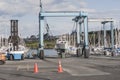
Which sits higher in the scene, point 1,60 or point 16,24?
point 16,24

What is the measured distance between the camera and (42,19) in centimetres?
6238

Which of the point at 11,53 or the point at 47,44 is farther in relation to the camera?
the point at 47,44

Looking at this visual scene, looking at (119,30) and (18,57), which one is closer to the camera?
(18,57)

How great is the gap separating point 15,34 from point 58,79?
55.1m

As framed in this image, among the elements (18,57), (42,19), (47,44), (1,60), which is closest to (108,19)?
(42,19)

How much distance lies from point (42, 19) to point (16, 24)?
15.7 meters

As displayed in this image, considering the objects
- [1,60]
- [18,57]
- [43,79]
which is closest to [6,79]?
[43,79]

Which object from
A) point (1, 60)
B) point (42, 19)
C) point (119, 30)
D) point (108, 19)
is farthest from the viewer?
point (119, 30)

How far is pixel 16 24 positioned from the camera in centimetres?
7688

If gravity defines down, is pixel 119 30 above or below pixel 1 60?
above

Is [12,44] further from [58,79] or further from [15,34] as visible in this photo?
[58,79]

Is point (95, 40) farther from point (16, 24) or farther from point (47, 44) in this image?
point (16, 24)

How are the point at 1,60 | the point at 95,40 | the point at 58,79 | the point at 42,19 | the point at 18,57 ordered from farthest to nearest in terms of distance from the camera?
the point at 95,40 < the point at 42,19 < the point at 18,57 < the point at 1,60 < the point at 58,79

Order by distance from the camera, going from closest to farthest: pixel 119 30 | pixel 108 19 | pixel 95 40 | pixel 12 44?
pixel 12 44 < pixel 108 19 < pixel 119 30 < pixel 95 40
